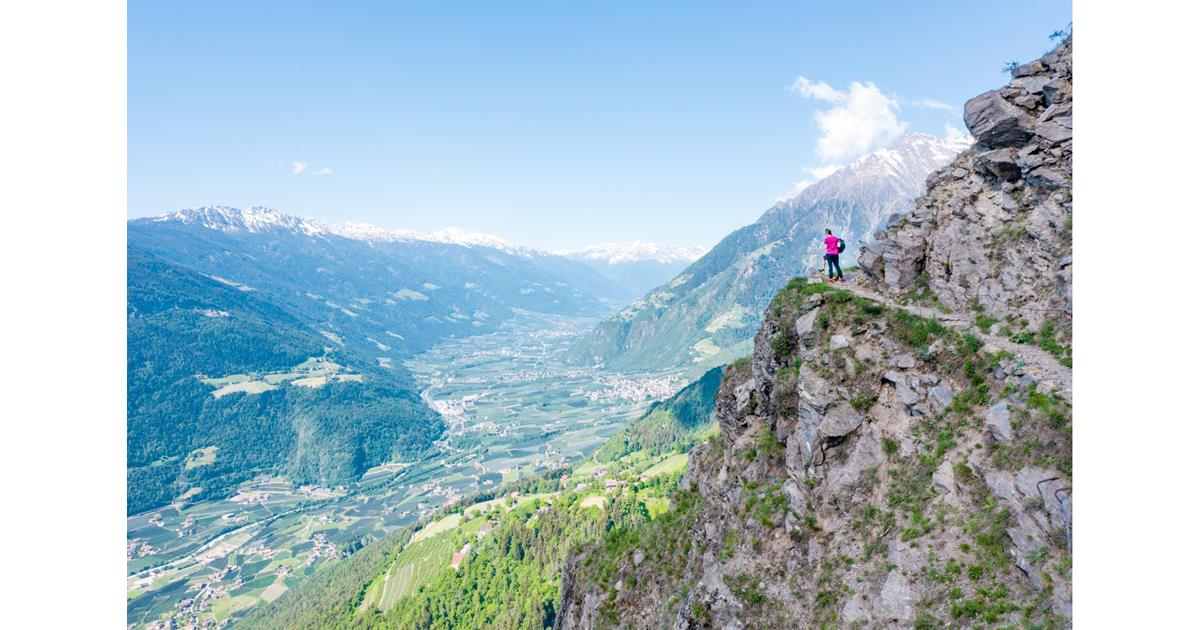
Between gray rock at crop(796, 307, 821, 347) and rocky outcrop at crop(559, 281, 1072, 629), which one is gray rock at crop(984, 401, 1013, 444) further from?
gray rock at crop(796, 307, 821, 347)

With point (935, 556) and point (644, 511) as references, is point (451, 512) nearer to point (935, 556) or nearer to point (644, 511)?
point (644, 511)

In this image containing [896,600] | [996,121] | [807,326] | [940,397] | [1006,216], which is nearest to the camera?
[896,600]

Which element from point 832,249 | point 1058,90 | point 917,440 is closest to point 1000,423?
point 917,440

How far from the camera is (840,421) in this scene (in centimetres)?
1959

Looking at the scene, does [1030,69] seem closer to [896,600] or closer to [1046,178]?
[1046,178]

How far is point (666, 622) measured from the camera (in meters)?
21.9

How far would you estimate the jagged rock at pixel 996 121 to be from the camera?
69.3ft

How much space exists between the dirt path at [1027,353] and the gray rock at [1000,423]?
1.35 meters

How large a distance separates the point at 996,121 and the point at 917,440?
48.5 feet

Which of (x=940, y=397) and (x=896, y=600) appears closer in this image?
(x=896, y=600)

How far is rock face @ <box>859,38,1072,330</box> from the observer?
1866 centimetres

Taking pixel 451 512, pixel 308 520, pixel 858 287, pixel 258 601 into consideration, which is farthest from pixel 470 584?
pixel 308 520

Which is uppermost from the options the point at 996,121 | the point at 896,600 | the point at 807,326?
the point at 996,121

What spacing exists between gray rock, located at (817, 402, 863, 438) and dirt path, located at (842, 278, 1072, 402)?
17.1 feet
